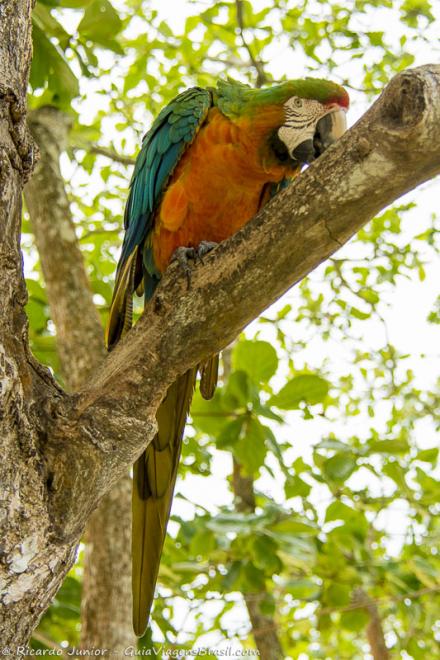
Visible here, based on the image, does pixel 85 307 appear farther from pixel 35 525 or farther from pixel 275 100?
pixel 35 525

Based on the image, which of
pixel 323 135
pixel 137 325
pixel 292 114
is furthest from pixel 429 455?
pixel 137 325

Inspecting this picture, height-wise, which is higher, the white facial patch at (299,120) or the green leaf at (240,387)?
the white facial patch at (299,120)

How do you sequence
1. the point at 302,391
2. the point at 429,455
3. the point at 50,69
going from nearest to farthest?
1. the point at 50,69
2. the point at 302,391
3. the point at 429,455

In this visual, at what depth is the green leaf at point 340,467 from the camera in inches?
96.6

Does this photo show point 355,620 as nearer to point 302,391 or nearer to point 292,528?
point 292,528

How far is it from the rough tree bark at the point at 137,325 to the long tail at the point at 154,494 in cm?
50

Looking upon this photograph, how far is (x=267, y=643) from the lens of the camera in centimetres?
283

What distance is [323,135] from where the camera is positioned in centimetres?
221

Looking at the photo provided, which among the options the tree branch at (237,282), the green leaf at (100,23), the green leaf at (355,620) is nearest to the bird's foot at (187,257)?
the tree branch at (237,282)

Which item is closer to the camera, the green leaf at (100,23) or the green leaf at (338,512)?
the green leaf at (100,23)

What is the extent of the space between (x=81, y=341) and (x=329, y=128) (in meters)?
1.09

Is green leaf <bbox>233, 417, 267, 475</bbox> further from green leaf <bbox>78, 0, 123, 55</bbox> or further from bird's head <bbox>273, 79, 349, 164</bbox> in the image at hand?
green leaf <bbox>78, 0, 123, 55</bbox>

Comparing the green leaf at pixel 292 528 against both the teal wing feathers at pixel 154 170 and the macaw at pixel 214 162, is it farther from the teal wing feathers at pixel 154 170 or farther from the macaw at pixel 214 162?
the teal wing feathers at pixel 154 170

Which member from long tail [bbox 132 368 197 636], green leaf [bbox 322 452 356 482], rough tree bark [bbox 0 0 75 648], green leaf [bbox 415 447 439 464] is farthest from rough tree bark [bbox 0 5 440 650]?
green leaf [bbox 415 447 439 464]
